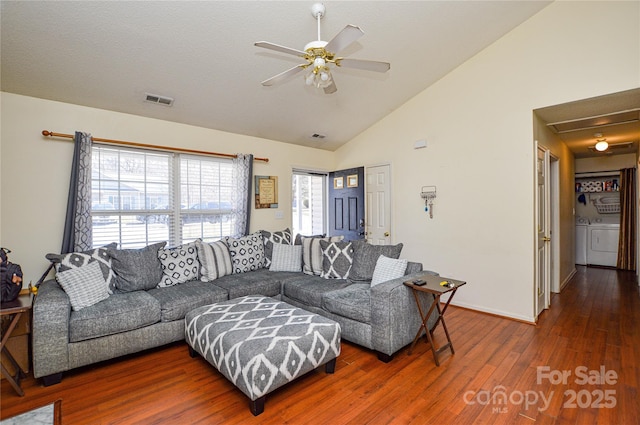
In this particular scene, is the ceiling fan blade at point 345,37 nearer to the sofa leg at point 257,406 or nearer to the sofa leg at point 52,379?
the sofa leg at point 257,406

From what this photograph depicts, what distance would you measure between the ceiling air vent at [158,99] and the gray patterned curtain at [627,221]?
8.01 metres

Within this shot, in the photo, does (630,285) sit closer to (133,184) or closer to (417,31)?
(417,31)

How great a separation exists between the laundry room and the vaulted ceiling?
4.98m

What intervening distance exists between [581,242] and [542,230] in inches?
163

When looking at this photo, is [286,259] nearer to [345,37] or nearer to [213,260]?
[213,260]

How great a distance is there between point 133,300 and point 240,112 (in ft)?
8.15

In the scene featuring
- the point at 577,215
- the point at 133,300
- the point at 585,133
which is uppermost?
the point at 585,133

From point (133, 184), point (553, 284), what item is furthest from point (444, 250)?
point (133, 184)

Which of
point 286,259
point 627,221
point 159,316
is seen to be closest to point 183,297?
point 159,316

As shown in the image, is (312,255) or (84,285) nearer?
(84,285)

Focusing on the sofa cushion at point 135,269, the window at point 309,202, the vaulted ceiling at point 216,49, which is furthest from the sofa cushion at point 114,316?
the window at point 309,202

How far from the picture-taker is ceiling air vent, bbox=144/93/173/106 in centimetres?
325

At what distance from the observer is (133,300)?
2686 millimetres

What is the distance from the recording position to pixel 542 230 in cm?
376
